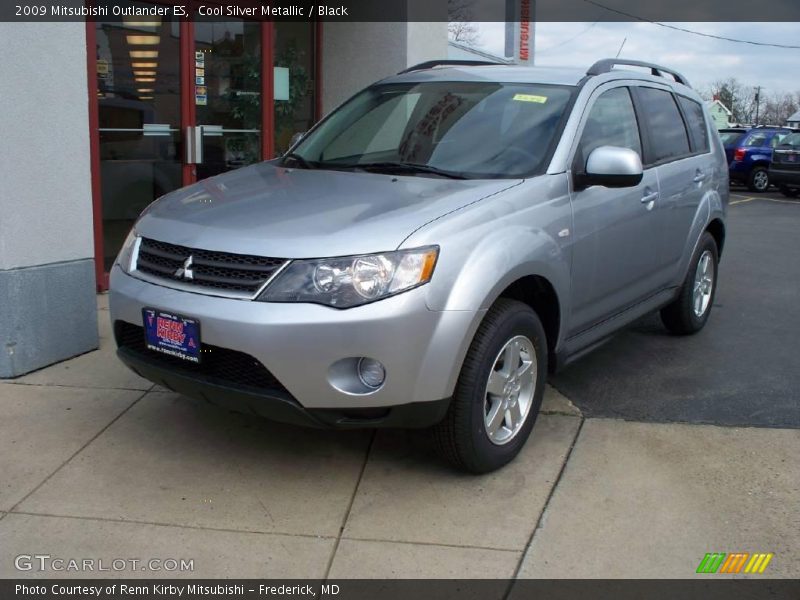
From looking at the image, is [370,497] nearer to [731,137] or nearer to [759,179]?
[759,179]

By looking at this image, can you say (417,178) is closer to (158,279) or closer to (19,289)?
(158,279)

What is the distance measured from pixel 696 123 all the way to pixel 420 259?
372 centimetres

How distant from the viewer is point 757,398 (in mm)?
5180

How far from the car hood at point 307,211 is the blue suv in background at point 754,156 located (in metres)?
19.6

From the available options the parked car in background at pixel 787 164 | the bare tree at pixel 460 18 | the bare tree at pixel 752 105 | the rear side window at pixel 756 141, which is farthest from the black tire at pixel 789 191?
the bare tree at pixel 752 105

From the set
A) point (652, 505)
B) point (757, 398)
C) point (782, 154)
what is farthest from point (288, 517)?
point (782, 154)

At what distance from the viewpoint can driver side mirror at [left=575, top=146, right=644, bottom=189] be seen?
14.1 ft

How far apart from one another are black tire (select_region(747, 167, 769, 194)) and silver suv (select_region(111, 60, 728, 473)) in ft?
59.6

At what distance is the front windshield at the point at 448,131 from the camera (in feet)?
14.6

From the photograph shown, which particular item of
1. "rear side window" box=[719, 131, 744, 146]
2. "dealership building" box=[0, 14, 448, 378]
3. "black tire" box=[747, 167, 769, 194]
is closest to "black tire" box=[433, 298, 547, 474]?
"dealership building" box=[0, 14, 448, 378]

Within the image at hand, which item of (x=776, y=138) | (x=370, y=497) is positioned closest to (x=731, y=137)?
(x=776, y=138)

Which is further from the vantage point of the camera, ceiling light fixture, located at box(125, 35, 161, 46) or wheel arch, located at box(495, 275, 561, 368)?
ceiling light fixture, located at box(125, 35, 161, 46)

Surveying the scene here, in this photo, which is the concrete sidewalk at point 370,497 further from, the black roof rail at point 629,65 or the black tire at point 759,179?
the black tire at point 759,179

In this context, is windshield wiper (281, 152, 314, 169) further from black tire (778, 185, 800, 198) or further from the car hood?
black tire (778, 185, 800, 198)
